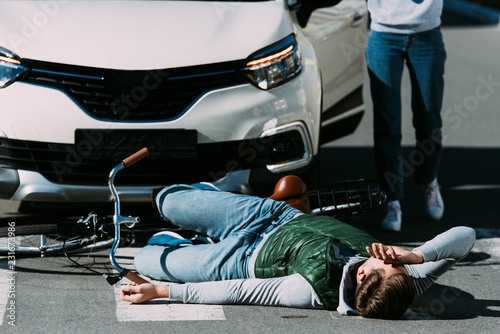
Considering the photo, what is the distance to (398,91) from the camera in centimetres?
563

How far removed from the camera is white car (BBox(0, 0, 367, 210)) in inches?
183

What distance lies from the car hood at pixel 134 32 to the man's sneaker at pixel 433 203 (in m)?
1.55

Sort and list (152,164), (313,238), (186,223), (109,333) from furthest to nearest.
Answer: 1. (152,164)
2. (186,223)
3. (313,238)
4. (109,333)

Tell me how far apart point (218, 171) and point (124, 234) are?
2.07 feet

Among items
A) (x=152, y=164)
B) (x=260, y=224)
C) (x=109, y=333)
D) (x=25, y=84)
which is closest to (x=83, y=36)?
(x=25, y=84)

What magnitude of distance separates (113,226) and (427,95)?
2340mm

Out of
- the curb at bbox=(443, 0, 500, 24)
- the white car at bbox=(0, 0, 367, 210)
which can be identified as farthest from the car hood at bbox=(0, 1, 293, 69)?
the curb at bbox=(443, 0, 500, 24)

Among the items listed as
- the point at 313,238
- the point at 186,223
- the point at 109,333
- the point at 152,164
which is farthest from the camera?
the point at 152,164

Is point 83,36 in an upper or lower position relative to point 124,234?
upper

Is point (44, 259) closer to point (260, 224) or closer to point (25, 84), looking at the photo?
point (25, 84)

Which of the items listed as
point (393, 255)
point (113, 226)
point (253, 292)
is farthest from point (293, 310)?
point (113, 226)

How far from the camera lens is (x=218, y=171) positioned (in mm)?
4855

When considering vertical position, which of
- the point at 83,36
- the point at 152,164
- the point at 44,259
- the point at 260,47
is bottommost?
the point at 44,259

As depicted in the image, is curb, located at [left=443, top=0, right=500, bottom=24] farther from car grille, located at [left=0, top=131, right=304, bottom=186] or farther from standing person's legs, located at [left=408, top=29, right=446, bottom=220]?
car grille, located at [left=0, top=131, right=304, bottom=186]
